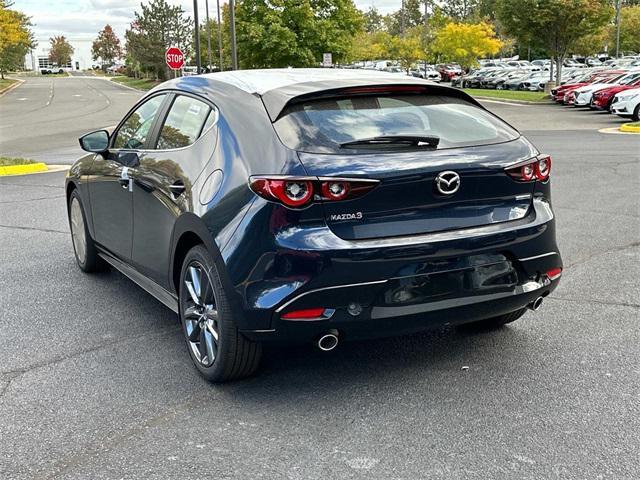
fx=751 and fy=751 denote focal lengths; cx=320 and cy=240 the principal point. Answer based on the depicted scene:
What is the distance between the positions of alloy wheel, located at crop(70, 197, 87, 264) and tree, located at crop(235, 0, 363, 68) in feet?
114

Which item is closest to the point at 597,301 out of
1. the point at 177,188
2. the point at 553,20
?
the point at 177,188

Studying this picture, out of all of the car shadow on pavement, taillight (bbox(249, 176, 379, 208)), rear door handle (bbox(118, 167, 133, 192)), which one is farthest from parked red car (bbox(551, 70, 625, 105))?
taillight (bbox(249, 176, 379, 208))

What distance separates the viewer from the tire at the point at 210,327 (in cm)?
388

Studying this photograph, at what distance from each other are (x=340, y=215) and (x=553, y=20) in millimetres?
35480

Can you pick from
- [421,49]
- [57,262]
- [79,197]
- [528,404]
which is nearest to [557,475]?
[528,404]

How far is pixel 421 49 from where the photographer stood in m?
62.4

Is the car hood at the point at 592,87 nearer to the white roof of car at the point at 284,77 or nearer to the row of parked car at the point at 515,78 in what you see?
the row of parked car at the point at 515,78

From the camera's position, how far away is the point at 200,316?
4.15m

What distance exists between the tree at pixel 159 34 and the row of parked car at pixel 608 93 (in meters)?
51.8

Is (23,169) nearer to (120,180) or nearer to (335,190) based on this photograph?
(120,180)

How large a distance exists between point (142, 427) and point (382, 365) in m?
1.43

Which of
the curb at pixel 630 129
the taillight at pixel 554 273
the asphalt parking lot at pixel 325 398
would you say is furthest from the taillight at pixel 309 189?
the curb at pixel 630 129

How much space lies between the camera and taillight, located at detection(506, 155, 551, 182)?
402cm

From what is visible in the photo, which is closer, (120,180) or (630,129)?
(120,180)
